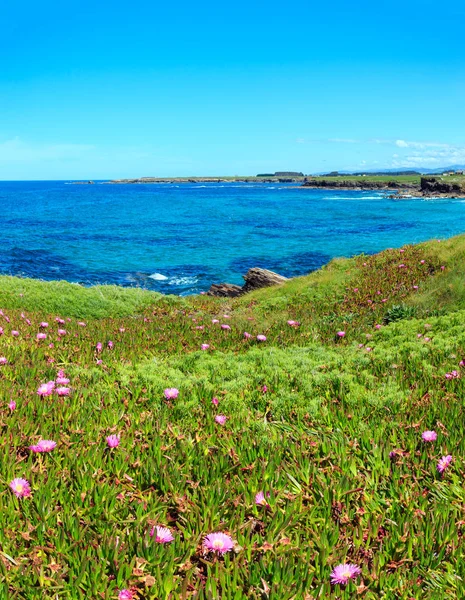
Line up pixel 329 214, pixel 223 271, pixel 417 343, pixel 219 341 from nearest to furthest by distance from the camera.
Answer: pixel 417 343, pixel 219 341, pixel 223 271, pixel 329 214

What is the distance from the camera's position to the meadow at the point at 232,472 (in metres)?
2.37

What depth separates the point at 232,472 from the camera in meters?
3.30

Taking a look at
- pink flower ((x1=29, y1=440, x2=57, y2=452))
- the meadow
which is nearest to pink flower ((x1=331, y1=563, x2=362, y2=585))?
the meadow

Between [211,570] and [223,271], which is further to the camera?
[223,271]

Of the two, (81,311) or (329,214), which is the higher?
(329,214)

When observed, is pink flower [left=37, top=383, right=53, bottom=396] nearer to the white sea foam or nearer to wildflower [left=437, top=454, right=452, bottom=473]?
wildflower [left=437, top=454, right=452, bottom=473]

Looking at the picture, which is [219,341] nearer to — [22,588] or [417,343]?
[417,343]

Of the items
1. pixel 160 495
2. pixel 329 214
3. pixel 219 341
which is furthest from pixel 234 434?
pixel 329 214

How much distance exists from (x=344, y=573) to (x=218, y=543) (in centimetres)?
66

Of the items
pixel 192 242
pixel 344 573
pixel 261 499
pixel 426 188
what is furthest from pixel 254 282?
pixel 426 188

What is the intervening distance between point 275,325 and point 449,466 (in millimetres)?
5340

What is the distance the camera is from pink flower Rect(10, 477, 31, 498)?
2812 mm

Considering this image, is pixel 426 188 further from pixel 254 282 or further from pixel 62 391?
pixel 62 391

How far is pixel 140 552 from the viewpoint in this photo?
2.44m
